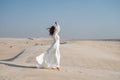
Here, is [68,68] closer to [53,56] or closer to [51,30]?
[53,56]

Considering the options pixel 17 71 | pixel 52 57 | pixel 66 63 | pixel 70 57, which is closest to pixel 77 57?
pixel 70 57

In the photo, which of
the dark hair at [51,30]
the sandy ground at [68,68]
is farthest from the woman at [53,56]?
the sandy ground at [68,68]

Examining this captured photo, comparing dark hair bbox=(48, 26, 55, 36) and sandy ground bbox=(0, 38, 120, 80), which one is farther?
dark hair bbox=(48, 26, 55, 36)

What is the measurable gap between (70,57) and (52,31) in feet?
32.7

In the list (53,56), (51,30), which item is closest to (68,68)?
(53,56)

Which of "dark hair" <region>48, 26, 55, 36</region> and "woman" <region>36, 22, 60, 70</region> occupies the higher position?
"dark hair" <region>48, 26, 55, 36</region>

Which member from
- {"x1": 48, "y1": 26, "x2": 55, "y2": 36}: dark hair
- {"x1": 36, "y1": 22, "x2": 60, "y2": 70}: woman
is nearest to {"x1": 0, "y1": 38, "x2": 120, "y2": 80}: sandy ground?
{"x1": 36, "y1": 22, "x2": 60, "y2": 70}: woman

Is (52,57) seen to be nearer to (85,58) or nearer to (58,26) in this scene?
(58,26)

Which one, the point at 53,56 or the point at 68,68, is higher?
the point at 53,56

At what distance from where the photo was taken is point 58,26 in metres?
12.8

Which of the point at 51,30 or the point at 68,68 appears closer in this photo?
the point at 51,30

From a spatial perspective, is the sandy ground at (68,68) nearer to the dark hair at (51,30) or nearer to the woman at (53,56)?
the woman at (53,56)

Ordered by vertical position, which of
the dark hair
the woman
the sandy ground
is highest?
the dark hair

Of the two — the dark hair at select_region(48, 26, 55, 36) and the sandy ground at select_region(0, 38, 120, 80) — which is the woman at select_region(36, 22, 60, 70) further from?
the sandy ground at select_region(0, 38, 120, 80)
